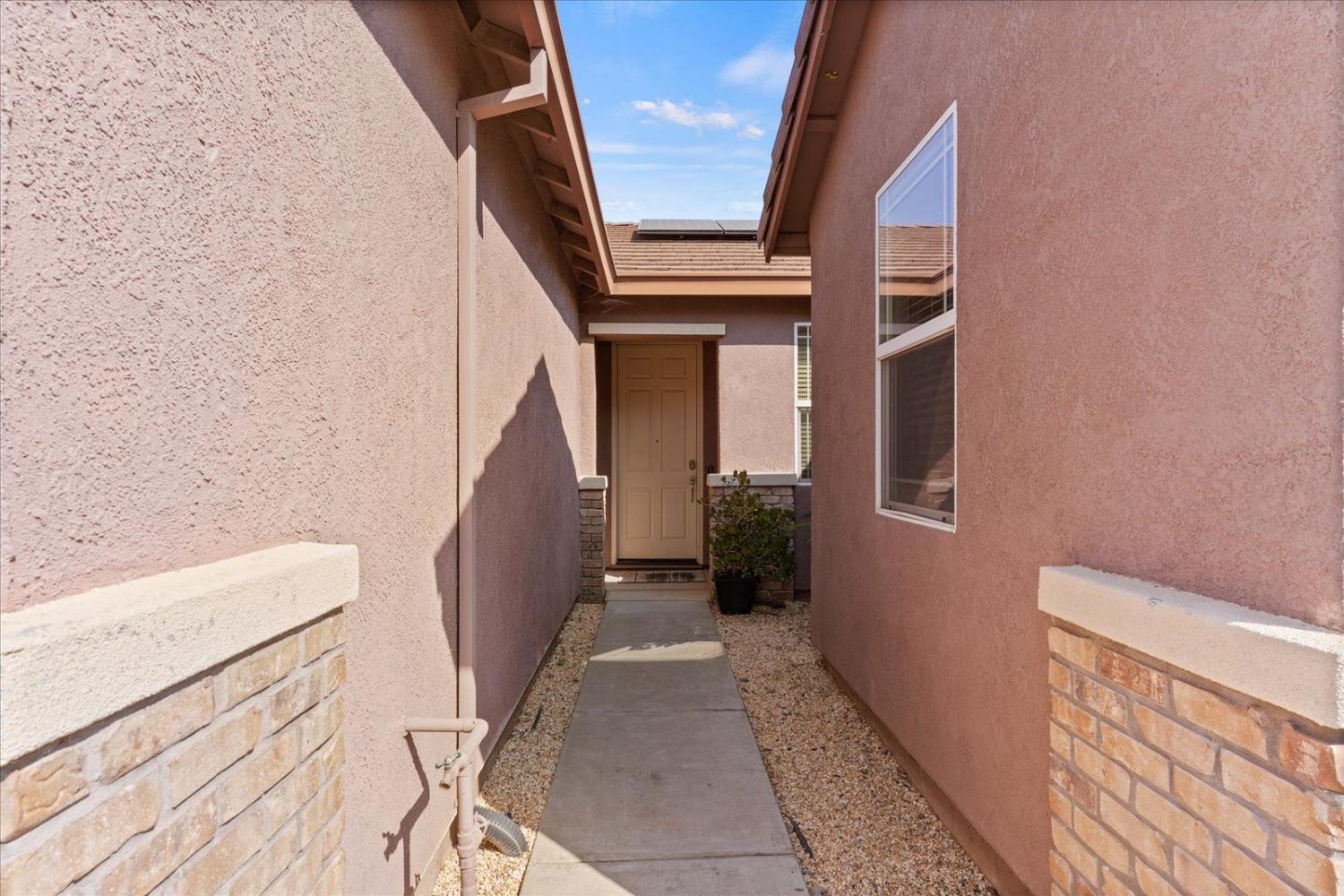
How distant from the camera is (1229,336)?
136 centimetres

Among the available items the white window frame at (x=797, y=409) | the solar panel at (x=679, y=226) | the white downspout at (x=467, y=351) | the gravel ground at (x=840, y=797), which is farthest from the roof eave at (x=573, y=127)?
the gravel ground at (x=840, y=797)

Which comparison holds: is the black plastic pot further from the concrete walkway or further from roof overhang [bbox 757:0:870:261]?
roof overhang [bbox 757:0:870:261]

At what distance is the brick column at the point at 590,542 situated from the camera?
22.3ft

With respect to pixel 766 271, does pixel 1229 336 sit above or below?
below

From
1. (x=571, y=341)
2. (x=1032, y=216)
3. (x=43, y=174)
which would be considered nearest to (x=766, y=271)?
(x=571, y=341)

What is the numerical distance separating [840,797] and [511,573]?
1977 mm

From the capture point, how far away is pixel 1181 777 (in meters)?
1.42

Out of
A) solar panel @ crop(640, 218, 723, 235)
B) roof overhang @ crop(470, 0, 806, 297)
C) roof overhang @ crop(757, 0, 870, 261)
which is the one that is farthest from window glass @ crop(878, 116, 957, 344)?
solar panel @ crop(640, 218, 723, 235)

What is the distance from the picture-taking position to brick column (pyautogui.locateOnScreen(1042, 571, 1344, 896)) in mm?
1126

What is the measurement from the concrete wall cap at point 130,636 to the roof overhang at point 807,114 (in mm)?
3867

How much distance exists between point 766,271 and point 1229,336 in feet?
18.7

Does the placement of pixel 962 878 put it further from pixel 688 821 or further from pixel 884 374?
pixel 884 374

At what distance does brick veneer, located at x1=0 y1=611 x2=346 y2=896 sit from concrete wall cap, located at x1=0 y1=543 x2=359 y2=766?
0.15 ft

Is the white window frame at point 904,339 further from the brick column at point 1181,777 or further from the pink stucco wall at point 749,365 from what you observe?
the pink stucco wall at point 749,365
